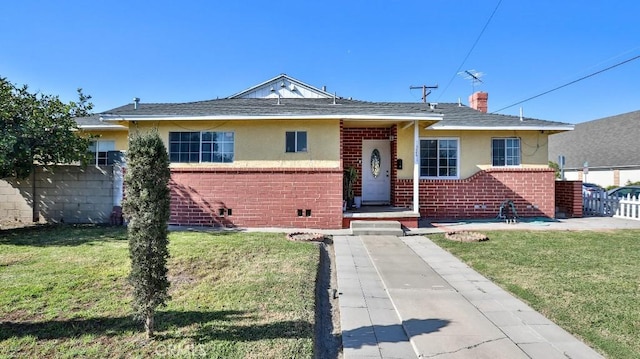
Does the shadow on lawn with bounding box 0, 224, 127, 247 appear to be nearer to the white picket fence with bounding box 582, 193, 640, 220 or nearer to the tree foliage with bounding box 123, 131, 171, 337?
the tree foliage with bounding box 123, 131, 171, 337

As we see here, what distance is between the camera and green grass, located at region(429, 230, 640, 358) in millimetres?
3842

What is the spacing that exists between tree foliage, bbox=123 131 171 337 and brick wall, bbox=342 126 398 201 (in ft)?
32.2

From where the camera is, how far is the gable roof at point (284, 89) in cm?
1675

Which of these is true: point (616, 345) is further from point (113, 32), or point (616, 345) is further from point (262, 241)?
point (113, 32)

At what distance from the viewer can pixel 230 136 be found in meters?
10.7

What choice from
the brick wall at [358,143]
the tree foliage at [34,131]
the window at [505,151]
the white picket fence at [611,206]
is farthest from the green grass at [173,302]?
the white picket fence at [611,206]

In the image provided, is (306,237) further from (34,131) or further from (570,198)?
(570,198)

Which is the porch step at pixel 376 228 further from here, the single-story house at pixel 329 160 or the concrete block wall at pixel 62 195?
the concrete block wall at pixel 62 195

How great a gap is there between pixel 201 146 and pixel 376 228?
5.74m

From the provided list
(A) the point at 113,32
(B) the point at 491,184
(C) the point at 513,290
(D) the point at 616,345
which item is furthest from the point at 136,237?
(B) the point at 491,184

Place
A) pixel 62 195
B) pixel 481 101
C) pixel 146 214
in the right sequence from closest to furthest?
pixel 146 214 → pixel 62 195 → pixel 481 101

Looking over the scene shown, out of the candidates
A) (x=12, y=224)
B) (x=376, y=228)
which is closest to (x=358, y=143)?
(x=376, y=228)

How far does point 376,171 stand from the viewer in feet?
42.6

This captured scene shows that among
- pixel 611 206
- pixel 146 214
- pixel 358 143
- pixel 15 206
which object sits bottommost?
pixel 611 206
